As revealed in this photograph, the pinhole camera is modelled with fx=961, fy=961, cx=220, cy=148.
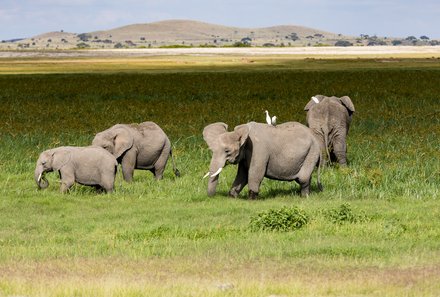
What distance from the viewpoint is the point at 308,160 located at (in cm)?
1828

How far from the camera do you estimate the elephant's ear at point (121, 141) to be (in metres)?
19.8

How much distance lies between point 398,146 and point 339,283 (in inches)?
630

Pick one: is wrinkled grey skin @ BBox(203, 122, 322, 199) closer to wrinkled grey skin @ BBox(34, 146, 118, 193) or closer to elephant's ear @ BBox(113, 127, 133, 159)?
wrinkled grey skin @ BBox(34, 146, 118, 193)

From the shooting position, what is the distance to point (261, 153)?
17578mm

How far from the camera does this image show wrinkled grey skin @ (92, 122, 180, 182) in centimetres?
1983

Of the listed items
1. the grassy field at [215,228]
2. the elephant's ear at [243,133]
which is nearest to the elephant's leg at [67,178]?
the grassy field at [215,228]

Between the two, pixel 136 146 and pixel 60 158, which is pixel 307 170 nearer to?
pixel 136 146

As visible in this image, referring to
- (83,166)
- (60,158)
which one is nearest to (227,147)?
(83,166)

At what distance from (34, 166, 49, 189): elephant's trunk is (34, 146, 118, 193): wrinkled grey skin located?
0.67 feet

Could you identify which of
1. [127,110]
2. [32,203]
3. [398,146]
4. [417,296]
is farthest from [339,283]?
[127,110]

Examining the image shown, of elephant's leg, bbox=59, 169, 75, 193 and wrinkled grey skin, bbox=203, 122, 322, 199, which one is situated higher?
wrinkled grey skin, bbox=203, 122, 322, 199

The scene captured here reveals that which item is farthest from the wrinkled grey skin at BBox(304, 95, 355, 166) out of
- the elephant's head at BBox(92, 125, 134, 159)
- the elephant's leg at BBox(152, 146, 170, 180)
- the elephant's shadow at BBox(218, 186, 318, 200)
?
the elephant's head at BBox(92, 125, 134, 159)

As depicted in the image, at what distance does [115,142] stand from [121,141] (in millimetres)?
125

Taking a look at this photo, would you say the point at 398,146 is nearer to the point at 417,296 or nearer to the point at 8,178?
the point at 8,178
